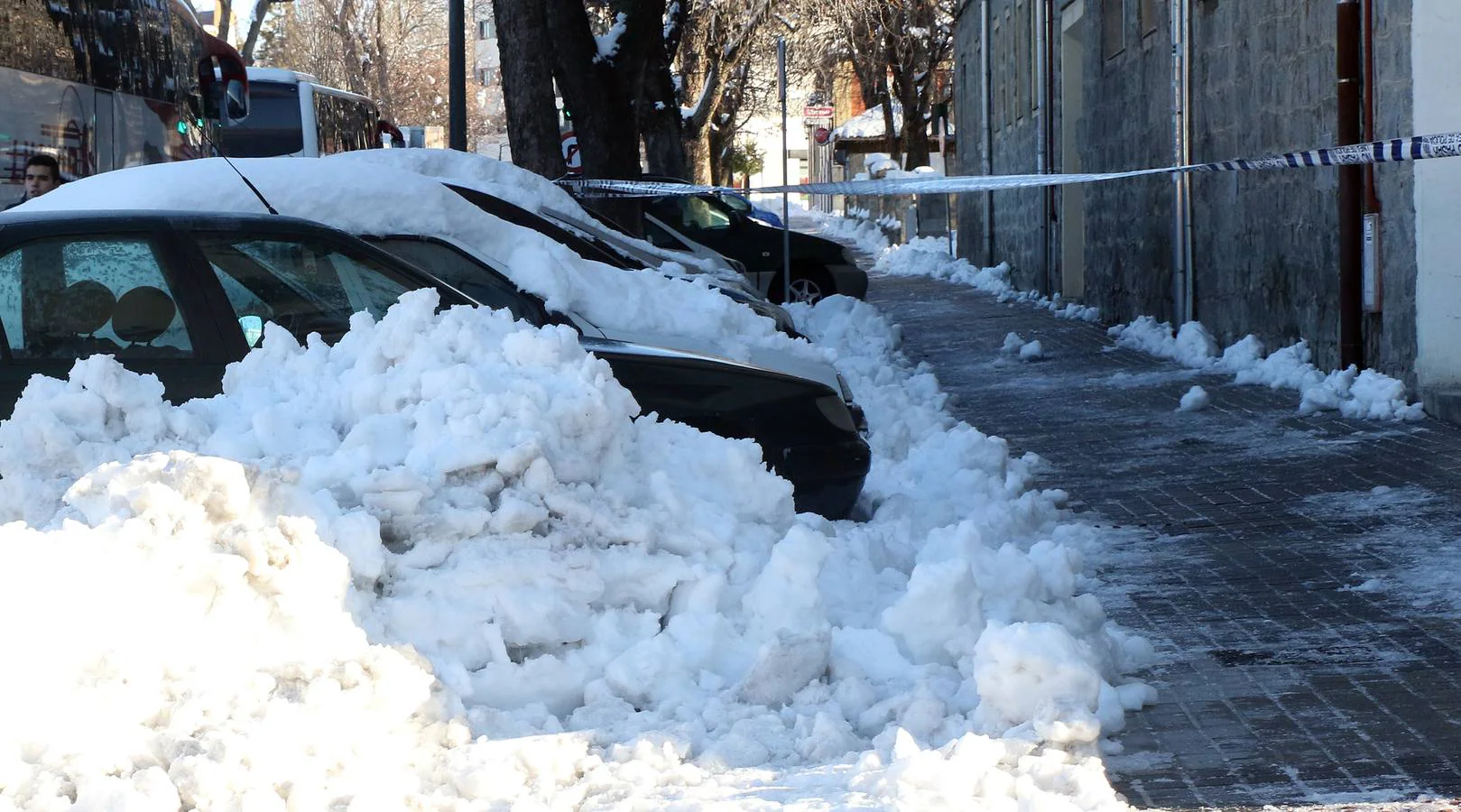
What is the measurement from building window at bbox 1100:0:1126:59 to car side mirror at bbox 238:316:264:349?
39.5ft

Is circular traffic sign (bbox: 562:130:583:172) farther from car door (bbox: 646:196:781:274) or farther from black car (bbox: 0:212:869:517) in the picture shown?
black car (bbox: 0:212:869:517)

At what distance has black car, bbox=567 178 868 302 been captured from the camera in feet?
59.9

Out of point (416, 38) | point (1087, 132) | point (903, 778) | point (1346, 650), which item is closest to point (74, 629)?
→ point (903, 778)

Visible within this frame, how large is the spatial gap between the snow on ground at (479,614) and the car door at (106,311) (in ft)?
2.03

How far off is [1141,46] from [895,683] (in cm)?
1209

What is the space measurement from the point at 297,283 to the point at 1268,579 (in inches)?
137

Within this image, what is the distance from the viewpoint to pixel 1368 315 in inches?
411

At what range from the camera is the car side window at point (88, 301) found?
19.1ft

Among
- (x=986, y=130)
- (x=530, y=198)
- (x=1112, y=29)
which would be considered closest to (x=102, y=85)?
(x=530, y=198)

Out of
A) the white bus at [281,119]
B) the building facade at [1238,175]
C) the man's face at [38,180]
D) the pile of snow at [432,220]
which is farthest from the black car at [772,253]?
the white bus at [281,119]

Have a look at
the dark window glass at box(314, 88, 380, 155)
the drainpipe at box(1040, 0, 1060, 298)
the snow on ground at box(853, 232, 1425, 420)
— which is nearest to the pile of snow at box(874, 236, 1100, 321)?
the snow on ground at box(853, 232, 1425, 420)

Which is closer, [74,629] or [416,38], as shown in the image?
[74,629]

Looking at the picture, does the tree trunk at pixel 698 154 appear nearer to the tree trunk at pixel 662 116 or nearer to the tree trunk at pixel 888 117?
the tree trunk at pixel 662 116

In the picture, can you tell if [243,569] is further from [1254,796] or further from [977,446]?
[977,446]
